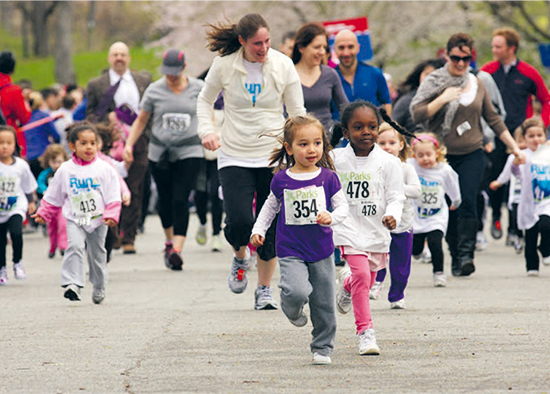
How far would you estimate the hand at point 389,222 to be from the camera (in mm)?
7176

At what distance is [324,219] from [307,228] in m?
0.24

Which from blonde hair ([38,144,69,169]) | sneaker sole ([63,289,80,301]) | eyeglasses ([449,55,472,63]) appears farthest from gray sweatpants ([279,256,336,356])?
blonde hair ([38,144,69,169])

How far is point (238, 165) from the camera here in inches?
365

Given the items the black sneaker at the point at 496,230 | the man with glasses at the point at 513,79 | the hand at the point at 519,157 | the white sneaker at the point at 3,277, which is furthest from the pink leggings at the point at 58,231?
the black sneaker at the point at 496,230

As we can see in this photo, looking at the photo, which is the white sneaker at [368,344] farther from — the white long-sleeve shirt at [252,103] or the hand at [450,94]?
the hand at [450,94]

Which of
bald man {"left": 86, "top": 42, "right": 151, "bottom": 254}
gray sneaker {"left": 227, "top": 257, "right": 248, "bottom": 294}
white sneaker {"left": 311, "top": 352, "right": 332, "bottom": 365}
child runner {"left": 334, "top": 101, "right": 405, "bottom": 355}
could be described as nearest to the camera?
white sneaker {"left": 311, "top": 352, "right": 332, "bottom": 365}

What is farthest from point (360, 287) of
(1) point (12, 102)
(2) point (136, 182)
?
(1) point (12, 102)

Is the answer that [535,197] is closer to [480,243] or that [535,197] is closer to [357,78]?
[357,78]

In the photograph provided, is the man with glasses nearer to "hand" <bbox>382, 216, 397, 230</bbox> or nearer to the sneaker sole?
the sneaker sole

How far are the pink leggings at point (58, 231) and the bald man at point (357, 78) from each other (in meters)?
3.46

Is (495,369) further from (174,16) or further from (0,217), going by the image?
(174,16)

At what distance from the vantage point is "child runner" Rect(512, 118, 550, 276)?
11.9 m

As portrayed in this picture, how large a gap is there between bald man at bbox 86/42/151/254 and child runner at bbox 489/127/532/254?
159 inches

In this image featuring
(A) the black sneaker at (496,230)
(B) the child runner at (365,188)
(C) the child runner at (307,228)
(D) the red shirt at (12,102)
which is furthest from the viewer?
(A) the black sneaker at (496,230)
